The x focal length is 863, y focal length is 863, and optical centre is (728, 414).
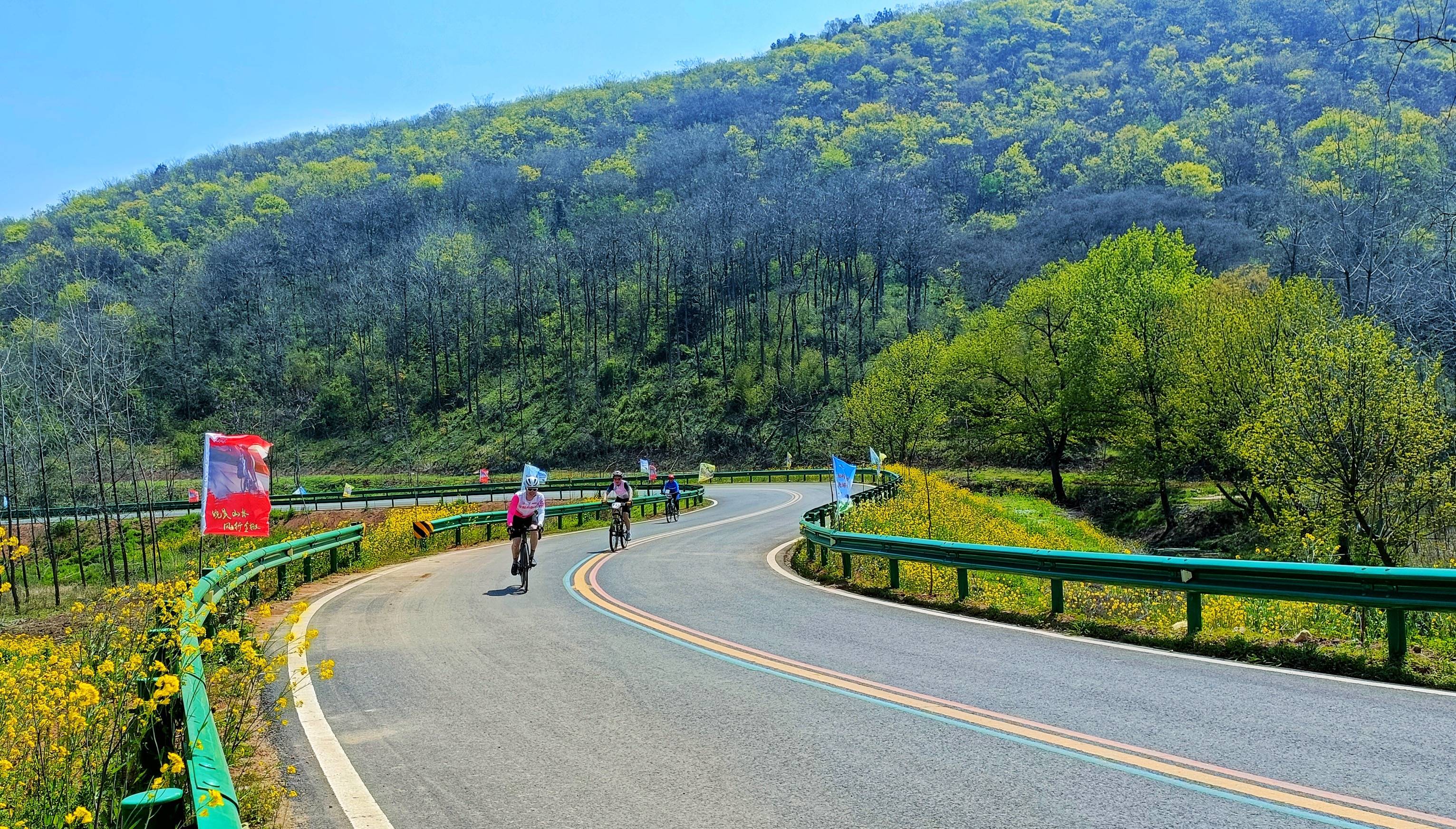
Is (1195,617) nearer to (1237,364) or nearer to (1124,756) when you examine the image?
(1124,756)

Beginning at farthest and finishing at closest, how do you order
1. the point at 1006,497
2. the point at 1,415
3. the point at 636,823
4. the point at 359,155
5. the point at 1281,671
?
1. the point at 359,155
2. the point at 1006,497
3. the point at 1,415
4. the point at 1281,671
5. the point at 636,823

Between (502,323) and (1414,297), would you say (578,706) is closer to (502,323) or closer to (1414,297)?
(1414,297)

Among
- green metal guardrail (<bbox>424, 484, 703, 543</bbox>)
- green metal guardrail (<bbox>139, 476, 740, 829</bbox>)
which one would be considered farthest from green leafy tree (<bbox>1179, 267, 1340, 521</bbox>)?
green metal guardrail (<bbox>139, 476, 740, 829</bbox>)

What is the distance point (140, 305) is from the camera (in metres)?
101

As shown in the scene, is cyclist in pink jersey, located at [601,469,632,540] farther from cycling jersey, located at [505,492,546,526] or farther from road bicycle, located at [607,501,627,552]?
cycling jersey, located at [505,492,546,526]

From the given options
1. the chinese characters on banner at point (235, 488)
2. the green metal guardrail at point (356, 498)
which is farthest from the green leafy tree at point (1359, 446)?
the green metal guardrail at point (356, 498)

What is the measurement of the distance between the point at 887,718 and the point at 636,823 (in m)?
2.44

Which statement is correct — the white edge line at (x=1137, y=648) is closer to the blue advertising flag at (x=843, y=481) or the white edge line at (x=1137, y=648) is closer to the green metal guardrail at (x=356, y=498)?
the blue advertising flag at (x=843, y=481)

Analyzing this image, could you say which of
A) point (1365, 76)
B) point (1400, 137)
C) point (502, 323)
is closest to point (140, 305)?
point (502, 323)

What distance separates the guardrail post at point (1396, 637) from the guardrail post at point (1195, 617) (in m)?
1.63

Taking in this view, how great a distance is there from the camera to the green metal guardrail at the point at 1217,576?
775 centimetres

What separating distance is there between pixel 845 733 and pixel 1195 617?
5.19m

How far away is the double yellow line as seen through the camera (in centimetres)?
425

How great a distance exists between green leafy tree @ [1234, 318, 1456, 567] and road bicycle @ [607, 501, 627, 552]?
16.7m
